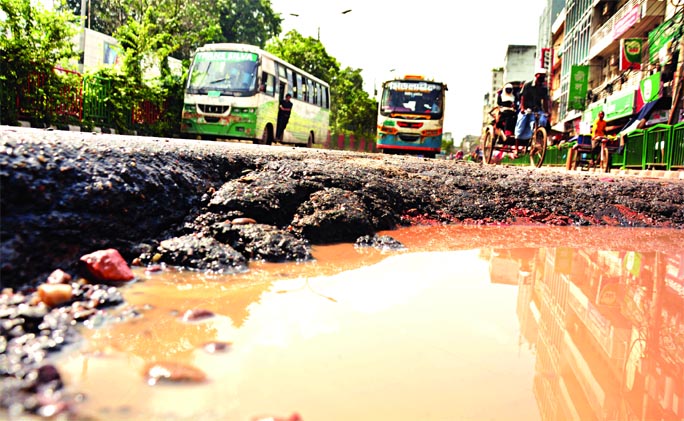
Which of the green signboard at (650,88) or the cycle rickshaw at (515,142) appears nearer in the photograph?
the cycle rickshaw at (515,142)

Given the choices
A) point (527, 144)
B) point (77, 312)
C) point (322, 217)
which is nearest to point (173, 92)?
point (527, 144)

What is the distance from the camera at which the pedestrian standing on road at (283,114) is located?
586 inches

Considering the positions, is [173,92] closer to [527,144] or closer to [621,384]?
[527,144]

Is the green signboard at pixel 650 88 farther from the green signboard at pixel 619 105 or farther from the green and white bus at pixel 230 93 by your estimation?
the green and white bus at pixel 230 93

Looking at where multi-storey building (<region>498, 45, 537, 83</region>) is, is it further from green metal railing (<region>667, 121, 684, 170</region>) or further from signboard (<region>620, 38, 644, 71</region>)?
green metal railing (<region>667, 121, 684, 170</region>)

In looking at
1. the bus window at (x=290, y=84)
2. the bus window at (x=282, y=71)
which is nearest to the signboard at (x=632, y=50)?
the bus window at (x=290, y=84)

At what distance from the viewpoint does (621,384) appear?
1.36 m

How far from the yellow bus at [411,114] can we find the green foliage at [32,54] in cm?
919

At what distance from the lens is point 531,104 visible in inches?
408

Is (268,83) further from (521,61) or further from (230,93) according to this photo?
(521,61)

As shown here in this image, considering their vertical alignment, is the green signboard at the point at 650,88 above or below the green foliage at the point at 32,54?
above

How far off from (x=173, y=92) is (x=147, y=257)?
1430cm

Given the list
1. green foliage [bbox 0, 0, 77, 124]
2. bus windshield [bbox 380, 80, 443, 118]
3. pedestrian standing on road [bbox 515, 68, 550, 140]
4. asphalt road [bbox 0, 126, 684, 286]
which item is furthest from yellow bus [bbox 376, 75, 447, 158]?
asphalt road [bbox 0, 126, 684, 286]

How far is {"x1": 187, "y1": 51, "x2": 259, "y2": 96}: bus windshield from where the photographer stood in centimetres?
1295
